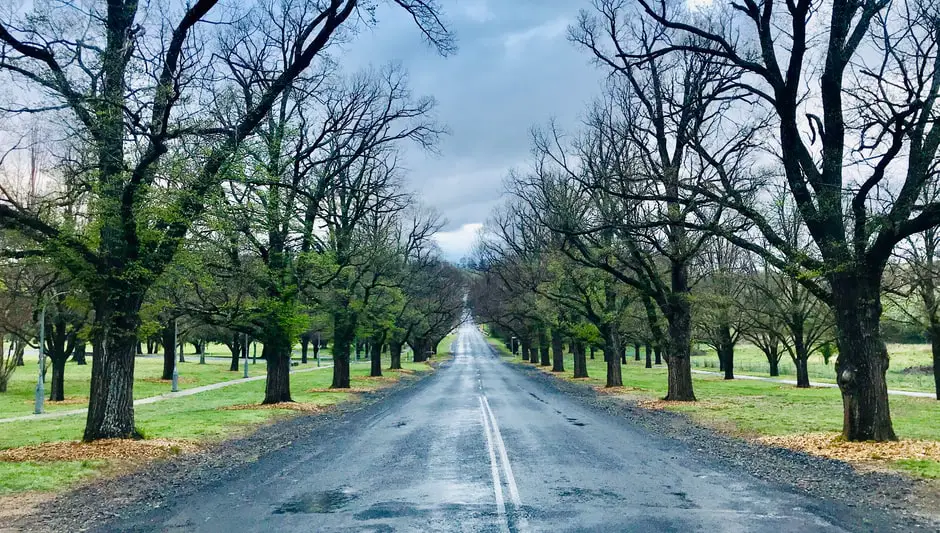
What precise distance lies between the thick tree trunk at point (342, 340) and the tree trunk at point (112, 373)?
20.3 m

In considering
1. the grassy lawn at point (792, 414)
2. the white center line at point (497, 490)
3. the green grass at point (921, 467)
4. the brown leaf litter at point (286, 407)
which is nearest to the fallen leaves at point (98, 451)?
the white center line at point (497, 490)

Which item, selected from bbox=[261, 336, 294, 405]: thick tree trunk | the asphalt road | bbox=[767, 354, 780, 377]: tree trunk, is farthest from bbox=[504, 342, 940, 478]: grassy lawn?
bbox=[767, 354, 780, 377]: tree trunk

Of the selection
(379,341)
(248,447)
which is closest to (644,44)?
(248,447)

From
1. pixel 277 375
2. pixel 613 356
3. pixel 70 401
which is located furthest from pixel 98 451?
pixel 613 356

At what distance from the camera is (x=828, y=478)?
1034cm

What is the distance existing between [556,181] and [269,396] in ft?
58.0

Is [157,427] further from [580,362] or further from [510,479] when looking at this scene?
[580,362]

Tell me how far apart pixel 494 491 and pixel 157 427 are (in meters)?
12.3

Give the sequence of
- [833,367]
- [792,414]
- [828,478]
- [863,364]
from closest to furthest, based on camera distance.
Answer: [828,478] < [863,364] < [792,414] < [833,367]

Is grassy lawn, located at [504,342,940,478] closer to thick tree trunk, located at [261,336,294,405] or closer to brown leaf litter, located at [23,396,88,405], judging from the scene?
thick tree trunk, located at [261,336,294,405]

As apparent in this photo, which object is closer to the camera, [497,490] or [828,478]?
[497,490]

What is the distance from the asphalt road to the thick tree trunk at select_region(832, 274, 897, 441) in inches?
124

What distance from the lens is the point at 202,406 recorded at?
88.0ft

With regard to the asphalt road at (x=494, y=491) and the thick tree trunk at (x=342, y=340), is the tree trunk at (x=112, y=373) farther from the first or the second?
the thick tree trunk at (x=342, y=340)
